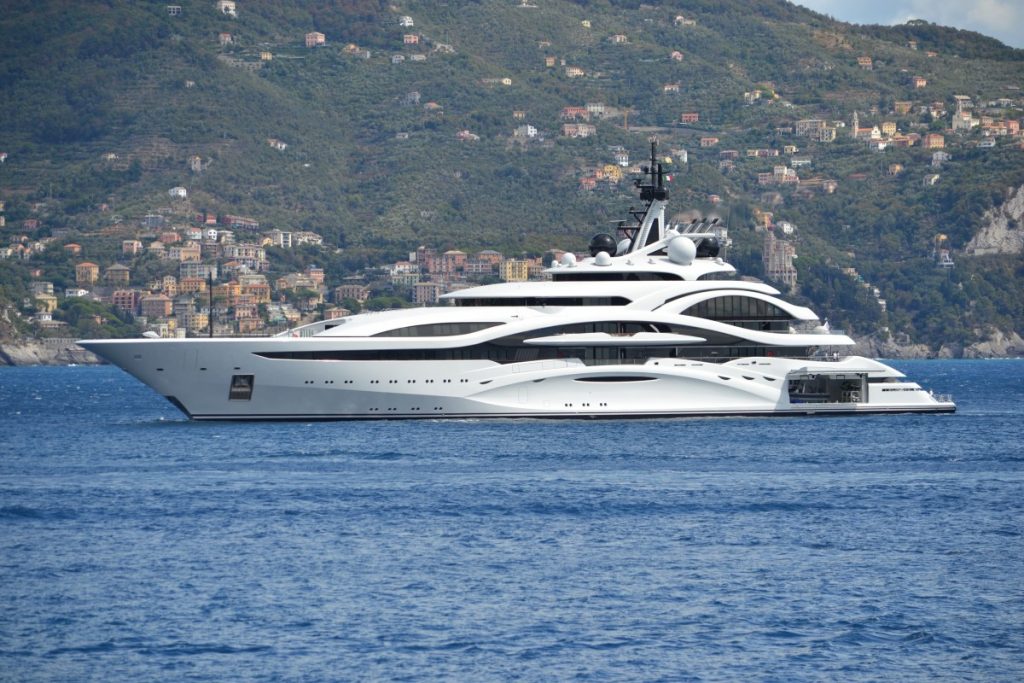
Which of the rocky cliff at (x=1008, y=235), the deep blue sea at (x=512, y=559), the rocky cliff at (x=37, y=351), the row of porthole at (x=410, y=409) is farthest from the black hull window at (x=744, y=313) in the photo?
the rocky cliff at (x=1008, y=235)

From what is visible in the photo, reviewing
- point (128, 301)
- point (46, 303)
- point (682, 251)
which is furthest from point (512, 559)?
point (46, 303)

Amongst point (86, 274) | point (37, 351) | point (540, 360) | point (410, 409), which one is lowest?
point (37, 351)

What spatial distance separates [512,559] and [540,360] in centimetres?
2392

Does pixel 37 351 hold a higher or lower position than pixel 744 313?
lower

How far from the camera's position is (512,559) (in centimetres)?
2950

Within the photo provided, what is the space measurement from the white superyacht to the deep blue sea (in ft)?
11.2

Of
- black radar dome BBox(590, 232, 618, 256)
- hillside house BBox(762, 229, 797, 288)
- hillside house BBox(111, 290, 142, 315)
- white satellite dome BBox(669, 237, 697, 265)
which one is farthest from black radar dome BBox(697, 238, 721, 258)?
hillside house BBox(111, 290, 142, 315)

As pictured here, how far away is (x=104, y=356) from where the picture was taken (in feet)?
177

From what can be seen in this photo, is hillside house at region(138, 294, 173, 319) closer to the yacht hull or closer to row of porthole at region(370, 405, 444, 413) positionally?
the yacht hull

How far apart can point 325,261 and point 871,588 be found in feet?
527

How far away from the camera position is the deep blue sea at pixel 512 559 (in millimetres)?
23281

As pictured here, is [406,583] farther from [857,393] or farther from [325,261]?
[325,261]

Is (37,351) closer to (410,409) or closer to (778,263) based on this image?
(778,263)

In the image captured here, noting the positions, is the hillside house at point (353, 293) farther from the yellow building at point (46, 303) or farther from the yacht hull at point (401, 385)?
the yacht hull at point (401, 385)
